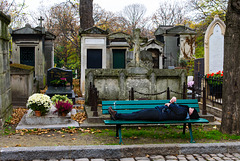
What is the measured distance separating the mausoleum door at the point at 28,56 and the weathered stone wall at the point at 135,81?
308 inches

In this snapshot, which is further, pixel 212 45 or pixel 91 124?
pixel 212 45

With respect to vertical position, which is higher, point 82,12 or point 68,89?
point 82,12

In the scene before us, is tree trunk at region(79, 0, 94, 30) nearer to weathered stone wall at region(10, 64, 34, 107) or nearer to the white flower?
weathered stone wall at region(10, 64, 34, 107)

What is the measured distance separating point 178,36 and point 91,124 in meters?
17.1

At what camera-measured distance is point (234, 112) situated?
637 cm

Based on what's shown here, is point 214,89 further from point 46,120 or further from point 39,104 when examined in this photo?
point 39,104

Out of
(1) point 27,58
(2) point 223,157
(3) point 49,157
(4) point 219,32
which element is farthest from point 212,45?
(1) point 27,58

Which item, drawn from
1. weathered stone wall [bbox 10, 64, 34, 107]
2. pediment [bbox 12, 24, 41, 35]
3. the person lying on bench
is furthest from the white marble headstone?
pediment [bbox 12, 24, 41, 35]

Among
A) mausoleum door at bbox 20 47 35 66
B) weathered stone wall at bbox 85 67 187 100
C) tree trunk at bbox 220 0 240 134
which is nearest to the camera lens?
tree trunk at bbox 220 0 240 134

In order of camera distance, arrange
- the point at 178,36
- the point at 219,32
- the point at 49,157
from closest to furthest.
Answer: the point at 49,157, the point at 219,32, the point at 178,36

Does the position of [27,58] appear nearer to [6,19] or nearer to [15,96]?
[15,96]

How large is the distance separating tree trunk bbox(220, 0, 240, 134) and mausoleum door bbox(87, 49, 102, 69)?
8.89 m

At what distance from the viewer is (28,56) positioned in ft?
55.3

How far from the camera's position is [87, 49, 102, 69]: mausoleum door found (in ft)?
48.1
